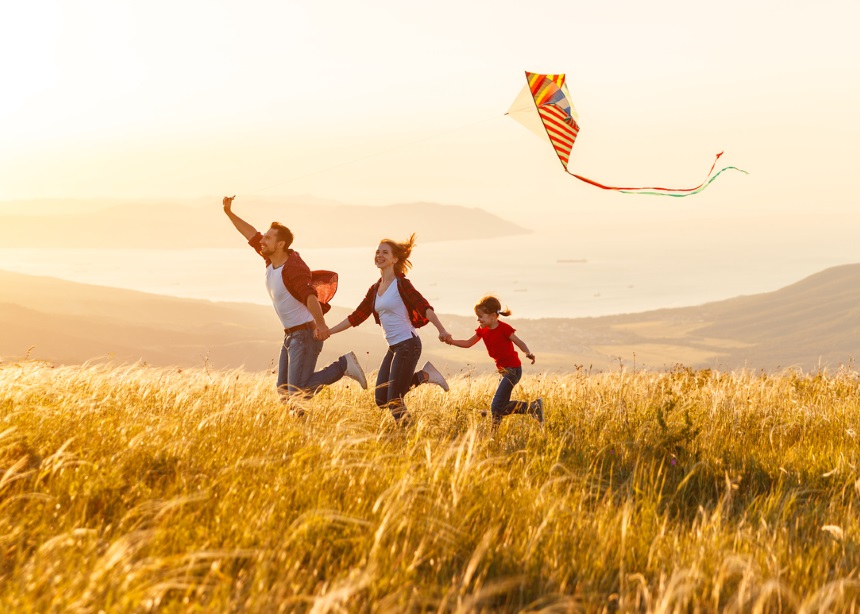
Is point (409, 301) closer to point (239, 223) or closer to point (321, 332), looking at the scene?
point (321, 332)

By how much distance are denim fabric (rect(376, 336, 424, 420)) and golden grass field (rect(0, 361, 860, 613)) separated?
884 mm

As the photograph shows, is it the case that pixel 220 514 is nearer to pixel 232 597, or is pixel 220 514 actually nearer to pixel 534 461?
pixel 232 597

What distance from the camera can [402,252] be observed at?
8.21 m

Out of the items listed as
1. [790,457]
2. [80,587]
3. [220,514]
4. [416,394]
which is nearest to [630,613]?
[220,514]

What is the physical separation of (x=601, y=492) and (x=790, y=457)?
223 centimetres

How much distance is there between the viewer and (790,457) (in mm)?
6656

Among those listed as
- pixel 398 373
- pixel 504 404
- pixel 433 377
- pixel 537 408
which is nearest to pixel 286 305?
pixel 398 373

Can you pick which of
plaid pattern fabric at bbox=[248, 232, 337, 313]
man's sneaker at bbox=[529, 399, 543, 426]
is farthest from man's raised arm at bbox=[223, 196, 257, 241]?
man's sneaker at bbox=[529, 399, 543, 426]

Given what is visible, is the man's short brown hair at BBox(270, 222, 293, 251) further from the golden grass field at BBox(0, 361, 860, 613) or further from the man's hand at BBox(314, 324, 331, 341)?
the golden grass field at BBox(0, 361, 860, 613)

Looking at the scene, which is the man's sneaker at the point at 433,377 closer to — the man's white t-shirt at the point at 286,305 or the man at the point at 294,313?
the man at the point at 294,313

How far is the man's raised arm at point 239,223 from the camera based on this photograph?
29.3ft

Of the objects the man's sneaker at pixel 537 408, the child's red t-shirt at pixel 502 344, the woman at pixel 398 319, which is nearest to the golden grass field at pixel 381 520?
the man's sneaker at pixel 537 408

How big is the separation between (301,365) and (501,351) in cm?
207

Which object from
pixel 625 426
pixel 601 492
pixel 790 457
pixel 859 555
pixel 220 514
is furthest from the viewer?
pixel 625 426
